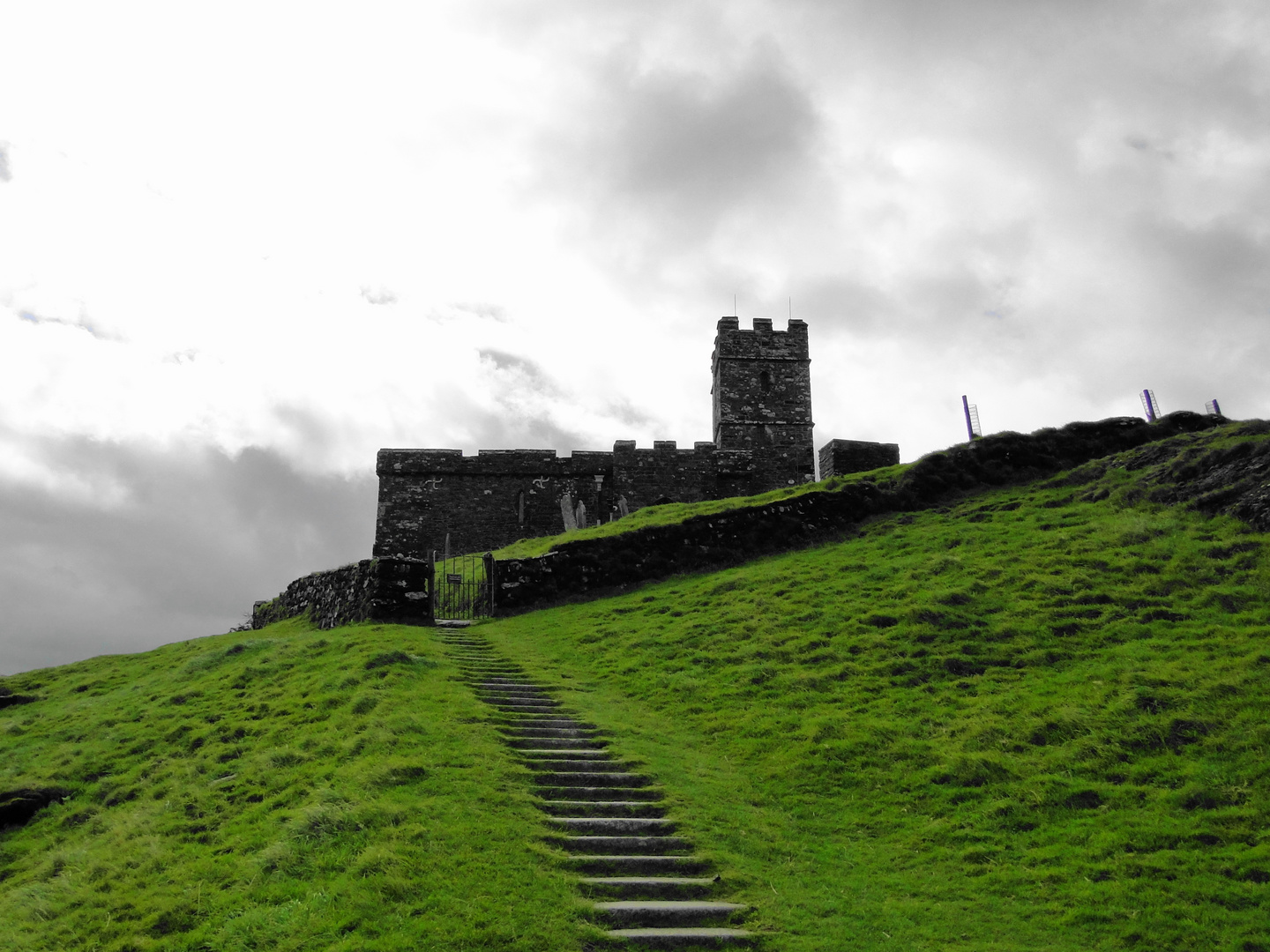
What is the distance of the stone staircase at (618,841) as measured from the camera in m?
6.69

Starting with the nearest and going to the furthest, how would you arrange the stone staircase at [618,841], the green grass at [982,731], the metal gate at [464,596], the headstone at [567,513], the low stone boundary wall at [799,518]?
1. the stone staircase at [618,841]
2. the green grass at [982,731]
3. the metal gate at [464,596]
4. the low stone boundary wall at [799,518]
5. the headstone at [567,513]

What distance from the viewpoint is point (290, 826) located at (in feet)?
26.5

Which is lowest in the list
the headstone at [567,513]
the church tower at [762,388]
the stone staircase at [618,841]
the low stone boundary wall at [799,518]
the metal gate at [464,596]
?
the stone staircase at [618,841]

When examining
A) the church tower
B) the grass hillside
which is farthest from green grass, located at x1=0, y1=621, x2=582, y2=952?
the church tower

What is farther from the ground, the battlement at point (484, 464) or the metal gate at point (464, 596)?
the battlement at point (484, 464)

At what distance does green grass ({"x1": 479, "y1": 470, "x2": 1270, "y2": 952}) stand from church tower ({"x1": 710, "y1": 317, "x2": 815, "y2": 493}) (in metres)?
23.7

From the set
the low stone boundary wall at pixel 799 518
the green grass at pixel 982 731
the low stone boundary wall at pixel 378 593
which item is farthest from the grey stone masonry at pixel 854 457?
the low stone boundary wall at pixel 378 593

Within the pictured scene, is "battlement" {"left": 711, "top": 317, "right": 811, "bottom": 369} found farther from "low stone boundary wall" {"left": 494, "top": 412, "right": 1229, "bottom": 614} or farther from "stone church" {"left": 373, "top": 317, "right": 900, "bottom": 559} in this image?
"low stone boundary wall" {"left": 494, "top": 412, "right": 1229, "bottom": 614}

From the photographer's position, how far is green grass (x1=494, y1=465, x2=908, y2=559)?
2459 cm

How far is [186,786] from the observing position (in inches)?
414

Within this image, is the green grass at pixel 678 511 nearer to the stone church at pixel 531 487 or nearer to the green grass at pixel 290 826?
the stone church at pixel 531 487

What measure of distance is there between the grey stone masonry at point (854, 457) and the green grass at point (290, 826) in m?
21.6

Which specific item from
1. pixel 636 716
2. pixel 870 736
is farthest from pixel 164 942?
pixel 870 736

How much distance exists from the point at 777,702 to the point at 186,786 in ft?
27.3
